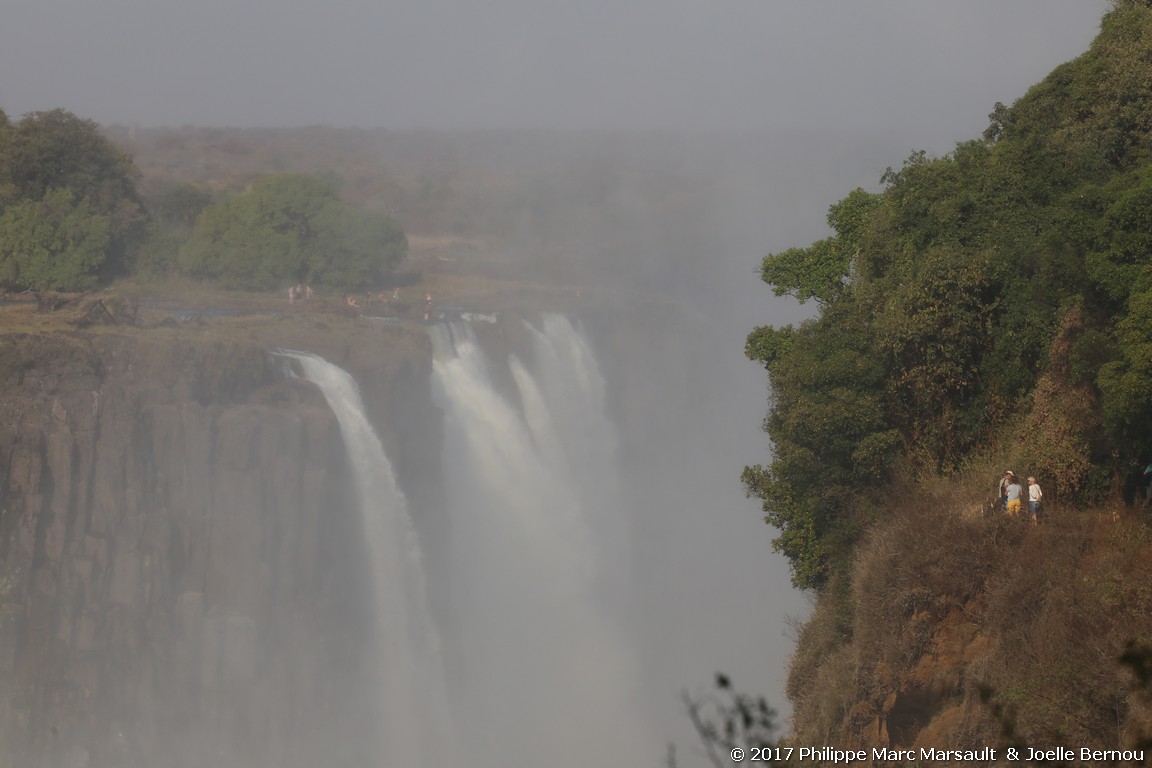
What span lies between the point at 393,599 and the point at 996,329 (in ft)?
63.2

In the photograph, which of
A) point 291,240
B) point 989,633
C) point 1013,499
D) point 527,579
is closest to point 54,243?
point 291,240

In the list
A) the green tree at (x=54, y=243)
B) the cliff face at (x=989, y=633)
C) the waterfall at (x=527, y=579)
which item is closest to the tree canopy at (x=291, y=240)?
the green tree at (x=54, y=243)

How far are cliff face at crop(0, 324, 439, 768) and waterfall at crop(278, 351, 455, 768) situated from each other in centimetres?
52

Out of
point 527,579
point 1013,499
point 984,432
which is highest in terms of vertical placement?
point 984,432

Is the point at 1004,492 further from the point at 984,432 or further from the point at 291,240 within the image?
the point at 291,240

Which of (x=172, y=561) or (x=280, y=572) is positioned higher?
(x=172, y=561)

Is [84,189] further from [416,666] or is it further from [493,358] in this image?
[416,666]

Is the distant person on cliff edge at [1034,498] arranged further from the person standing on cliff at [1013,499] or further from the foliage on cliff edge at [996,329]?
the foliage on cliff edge at [996,329]

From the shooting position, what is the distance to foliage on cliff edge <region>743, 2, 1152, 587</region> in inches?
493

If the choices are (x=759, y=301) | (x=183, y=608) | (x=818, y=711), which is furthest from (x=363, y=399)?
(x=759, y=301)

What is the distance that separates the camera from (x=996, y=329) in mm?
15039

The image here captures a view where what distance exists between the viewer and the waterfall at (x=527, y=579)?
31062 millimetres

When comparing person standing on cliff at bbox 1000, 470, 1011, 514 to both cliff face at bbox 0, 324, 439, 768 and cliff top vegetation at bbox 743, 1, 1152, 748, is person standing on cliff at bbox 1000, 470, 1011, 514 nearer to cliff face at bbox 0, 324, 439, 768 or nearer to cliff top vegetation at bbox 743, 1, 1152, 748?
cliff top vegetation at bbox 743, 1, 1152, 748

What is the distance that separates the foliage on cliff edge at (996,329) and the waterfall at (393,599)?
1364 cm
